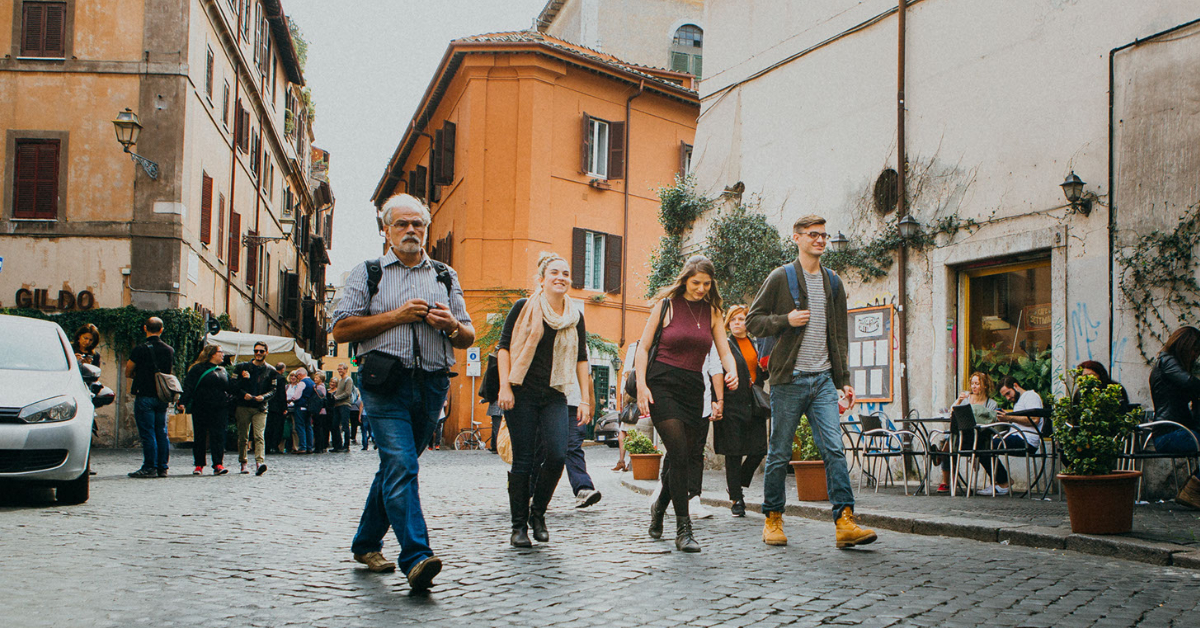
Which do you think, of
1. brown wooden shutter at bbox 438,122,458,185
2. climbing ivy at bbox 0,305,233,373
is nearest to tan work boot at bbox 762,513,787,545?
climbing ivy at bbox 0,305,233,373

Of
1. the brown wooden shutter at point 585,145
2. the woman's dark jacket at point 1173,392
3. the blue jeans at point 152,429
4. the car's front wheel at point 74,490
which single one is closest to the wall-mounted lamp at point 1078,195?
the woman's dark jacket at point 1173,392

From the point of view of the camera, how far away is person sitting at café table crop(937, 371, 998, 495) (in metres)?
10.8

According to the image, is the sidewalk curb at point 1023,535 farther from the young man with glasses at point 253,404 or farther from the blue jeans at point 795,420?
the young man with glasses at point 253,404

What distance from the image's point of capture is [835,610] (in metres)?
4.44

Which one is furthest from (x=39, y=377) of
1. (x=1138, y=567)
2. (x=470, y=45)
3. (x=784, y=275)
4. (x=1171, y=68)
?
(x=470, y=45)

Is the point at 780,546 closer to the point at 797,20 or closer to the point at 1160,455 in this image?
the point at 1160,455

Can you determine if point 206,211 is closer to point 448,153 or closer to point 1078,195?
point 448,153

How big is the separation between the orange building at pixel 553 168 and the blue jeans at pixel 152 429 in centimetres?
1554

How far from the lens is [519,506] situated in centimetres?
658

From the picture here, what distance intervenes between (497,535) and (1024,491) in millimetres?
6450

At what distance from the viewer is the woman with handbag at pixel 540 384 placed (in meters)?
6.58

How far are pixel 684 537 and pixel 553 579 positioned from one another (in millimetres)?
1323

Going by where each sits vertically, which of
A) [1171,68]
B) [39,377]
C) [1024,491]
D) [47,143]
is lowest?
[1024,491]

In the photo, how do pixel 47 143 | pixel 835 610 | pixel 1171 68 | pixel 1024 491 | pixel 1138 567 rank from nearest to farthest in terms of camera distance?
pixel 835 610
pixel 1138 567
pixel 1171 68
pixel 1024 491
pixel 47 143
